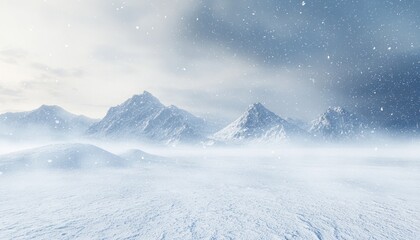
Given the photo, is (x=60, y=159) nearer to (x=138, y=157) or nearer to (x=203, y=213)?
(x=138, y=157)

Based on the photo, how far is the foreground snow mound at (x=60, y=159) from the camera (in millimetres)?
39856

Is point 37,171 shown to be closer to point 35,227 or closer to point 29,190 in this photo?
point 29,190

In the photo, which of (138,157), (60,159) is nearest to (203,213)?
(60,159)

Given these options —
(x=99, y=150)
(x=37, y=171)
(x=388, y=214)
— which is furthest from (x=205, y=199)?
(x=99, y=150)

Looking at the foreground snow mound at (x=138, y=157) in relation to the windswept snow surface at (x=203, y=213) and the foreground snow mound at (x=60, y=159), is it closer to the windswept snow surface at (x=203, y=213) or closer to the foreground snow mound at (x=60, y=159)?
the foreground snow mound at (x=60, y=159)

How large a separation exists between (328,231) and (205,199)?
9.60 meters

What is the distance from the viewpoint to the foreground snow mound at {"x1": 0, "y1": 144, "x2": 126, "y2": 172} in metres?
39.9

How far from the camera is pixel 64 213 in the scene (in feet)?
52.7

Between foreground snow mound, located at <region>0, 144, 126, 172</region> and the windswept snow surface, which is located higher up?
foreground snow mound, located at <region>0, 144, 126, 172</region>

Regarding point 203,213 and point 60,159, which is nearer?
point 203,213

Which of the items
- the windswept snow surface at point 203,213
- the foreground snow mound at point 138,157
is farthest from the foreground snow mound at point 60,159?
the windswept snow surface at point 203,213

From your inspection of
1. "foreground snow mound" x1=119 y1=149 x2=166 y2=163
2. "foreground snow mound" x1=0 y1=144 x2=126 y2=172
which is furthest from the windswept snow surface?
"foreground snow mound" x1=119 y1=149 x2=166 y2=163

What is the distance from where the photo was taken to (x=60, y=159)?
44.2 meters

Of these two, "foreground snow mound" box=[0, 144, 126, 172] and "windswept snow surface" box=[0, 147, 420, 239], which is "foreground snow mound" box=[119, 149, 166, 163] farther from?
"windswept snow surface" box=[0, 147, 420, 239]
